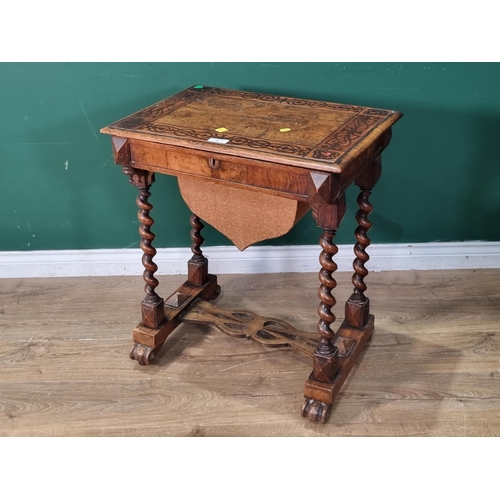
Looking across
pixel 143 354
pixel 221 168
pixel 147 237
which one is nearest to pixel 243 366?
pixel 143 354

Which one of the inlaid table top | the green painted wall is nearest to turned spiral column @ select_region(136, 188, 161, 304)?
the inlaid table top

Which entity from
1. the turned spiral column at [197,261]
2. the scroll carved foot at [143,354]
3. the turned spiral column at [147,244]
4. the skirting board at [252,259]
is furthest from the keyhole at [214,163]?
the skirting board at [252,259]

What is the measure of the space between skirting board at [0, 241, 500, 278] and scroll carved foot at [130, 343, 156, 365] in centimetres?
64

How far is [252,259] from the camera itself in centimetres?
312

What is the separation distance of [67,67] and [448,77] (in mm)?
1544

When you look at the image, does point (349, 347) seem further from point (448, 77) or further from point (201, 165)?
point (448, 77)

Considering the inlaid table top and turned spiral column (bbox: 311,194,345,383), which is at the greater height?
the inlaid table top

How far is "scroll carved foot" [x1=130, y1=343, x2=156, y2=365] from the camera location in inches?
99.4

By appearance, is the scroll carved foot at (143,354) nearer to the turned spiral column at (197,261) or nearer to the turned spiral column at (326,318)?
the turned spiral column at (197,261)

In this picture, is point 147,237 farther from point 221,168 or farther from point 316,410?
point 316,410

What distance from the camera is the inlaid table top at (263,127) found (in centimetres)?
199

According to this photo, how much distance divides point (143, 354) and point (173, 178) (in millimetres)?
810

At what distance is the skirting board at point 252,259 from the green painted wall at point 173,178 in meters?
0.04

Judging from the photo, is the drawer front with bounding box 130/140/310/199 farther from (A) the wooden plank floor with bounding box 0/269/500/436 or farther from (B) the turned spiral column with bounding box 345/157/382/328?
(A) the wooden plank floor with bounding box 0/269/500/436
